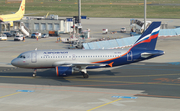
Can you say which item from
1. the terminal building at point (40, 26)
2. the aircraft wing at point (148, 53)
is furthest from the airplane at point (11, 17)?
the aircraft wing at point (148, 53)

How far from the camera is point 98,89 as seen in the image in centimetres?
4128

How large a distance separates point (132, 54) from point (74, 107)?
18085 millimetres

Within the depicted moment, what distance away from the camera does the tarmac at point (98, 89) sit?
111ft

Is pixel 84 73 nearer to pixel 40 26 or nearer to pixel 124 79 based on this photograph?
pixel 124 79

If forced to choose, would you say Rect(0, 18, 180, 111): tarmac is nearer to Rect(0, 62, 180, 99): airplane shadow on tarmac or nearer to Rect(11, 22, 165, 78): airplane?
Rect(0, 62, 180, 99): airplane shadow on tarmac

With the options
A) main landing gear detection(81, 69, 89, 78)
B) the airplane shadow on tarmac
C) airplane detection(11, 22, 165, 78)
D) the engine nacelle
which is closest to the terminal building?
the airplane shadow on tarmac

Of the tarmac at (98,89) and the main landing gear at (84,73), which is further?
the main landing gear at (84,73)

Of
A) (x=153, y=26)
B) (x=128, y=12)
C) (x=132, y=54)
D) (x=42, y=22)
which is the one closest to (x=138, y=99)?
(x=132, y=54)

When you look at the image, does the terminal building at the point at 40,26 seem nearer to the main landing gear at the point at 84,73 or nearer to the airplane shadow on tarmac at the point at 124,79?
the airplane shadow on tarmac at the point at 124,79

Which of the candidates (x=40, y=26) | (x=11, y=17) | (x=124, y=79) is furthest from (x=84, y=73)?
(x=11, y=17)

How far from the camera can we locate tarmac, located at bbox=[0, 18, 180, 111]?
3381 centimetres

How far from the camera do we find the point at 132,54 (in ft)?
158

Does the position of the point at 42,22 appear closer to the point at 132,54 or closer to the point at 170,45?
the point at 170,45

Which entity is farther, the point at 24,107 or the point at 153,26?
the point at 153,26
